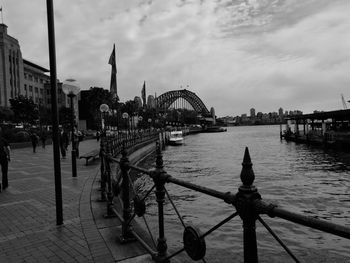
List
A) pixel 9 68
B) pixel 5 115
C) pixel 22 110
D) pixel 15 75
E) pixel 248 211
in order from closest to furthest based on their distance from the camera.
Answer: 1. pixel 248 211
2. pixel 5 115
3. pixel 22 110
4. pixel 9 68
5. pixel 15 75

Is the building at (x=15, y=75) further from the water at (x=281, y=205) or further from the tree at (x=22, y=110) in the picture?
the water at (x=281, y=205)

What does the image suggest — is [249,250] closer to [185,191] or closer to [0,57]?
[185,191]

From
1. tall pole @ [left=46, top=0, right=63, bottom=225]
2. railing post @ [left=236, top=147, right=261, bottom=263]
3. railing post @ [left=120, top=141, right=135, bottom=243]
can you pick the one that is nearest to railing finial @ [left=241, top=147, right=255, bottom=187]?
railing post @ [left=236, top=147, right=261, bottom=263]

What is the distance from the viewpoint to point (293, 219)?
2.00 meters

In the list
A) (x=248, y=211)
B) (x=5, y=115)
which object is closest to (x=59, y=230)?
(x=248, y=211)

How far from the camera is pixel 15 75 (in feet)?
309

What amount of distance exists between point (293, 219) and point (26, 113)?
6767 centimetres

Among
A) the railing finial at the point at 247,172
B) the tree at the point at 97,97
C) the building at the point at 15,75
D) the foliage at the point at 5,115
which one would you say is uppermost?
the building at the point at 15,75

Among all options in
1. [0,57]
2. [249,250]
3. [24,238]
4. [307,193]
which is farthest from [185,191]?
[0,57]

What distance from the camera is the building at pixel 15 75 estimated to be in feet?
284

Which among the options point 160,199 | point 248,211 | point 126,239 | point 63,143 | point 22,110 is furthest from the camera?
point 22,110

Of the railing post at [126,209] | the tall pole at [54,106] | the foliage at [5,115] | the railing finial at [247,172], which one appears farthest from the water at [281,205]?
the foliage at [5,115]

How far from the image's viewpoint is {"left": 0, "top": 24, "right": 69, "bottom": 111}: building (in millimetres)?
86562

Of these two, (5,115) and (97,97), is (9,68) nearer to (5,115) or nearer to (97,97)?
(5,115)
